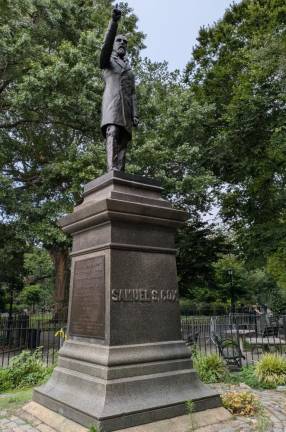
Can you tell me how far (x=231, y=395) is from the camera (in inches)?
225

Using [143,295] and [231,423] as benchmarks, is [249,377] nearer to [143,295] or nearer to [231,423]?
[231,423]

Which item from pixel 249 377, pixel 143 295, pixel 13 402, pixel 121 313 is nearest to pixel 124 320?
pixel 121 313

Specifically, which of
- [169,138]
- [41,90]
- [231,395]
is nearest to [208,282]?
[169,138]

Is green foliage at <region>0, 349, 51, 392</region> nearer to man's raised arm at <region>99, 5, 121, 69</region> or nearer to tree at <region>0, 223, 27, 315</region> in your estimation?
man's raised arm at <region>99, 5, 121, 69</region>

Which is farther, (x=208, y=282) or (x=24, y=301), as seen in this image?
(x=24, y=301)

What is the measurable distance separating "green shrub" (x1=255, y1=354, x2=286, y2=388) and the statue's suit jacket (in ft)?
17.3

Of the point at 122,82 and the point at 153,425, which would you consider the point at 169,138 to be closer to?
the point at 122,82

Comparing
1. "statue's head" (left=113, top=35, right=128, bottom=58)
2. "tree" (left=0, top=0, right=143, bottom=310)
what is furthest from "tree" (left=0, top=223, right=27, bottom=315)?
"statue's head" (left=113, top=35, right=128, bottom=58)

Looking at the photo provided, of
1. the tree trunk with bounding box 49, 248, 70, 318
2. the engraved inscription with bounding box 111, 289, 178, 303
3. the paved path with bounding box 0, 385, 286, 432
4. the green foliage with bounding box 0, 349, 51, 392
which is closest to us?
the paved path with bounding box 0, 385, 286, 432

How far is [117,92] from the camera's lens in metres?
6.61

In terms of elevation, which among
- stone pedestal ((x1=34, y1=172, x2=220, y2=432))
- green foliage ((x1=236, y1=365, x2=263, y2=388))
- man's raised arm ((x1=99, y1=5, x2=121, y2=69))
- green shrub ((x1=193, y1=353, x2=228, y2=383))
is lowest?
green foliage ((x1=236, y1=365, x2=263, y2=388))

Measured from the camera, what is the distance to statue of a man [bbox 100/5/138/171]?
6.45m

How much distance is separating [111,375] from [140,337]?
72 cm

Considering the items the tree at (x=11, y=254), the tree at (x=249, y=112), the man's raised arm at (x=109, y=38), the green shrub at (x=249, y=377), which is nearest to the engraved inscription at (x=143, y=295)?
the green shrub at (x=249, y=377)
